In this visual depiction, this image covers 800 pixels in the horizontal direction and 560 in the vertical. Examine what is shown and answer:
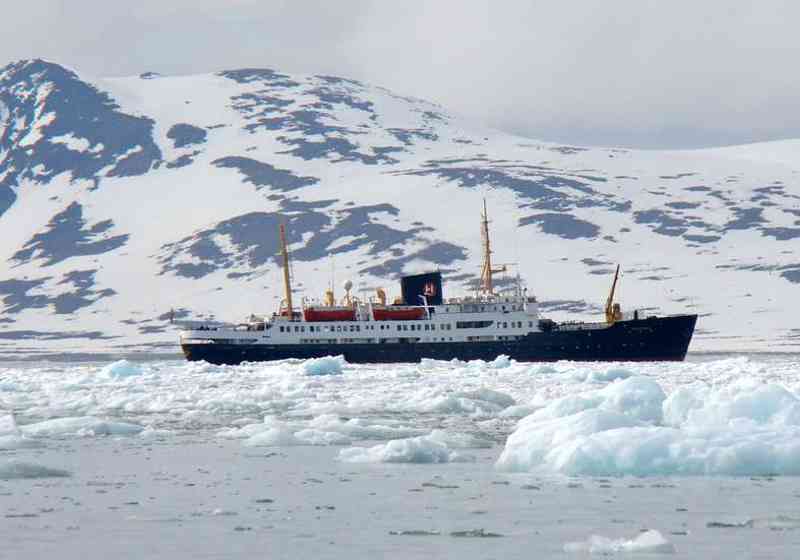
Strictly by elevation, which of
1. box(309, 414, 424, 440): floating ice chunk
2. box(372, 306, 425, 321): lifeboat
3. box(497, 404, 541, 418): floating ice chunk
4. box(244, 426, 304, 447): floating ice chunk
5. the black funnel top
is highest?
the black funnel top

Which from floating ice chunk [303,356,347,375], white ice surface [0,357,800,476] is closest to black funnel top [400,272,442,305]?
floating ice chunk [303,356,347,375]

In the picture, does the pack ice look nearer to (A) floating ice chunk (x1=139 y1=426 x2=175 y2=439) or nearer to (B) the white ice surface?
(B) the white ice surface

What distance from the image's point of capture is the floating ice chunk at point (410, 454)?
98.5 feet

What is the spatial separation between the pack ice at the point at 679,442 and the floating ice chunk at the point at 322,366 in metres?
42.3

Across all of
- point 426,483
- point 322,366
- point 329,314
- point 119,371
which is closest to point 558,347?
point 329,314

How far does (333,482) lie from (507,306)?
78557 millimetres

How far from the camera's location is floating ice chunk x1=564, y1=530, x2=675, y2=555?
1922 cm

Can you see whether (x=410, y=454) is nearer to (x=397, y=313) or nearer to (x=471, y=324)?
(x=471, y=324)

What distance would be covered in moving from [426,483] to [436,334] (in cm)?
7930

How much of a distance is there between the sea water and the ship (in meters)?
60.1

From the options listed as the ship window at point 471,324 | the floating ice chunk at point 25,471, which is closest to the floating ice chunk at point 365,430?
the floating ice chunk at point 25,471

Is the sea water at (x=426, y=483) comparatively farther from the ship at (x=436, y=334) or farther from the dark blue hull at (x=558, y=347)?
the ship at (x=436, y=334)

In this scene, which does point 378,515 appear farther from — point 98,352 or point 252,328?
point 98,352

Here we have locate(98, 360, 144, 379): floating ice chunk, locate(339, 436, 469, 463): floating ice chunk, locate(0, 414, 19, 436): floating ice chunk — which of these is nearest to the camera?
locate(339, 436, 469, 463): floating ice chunk
